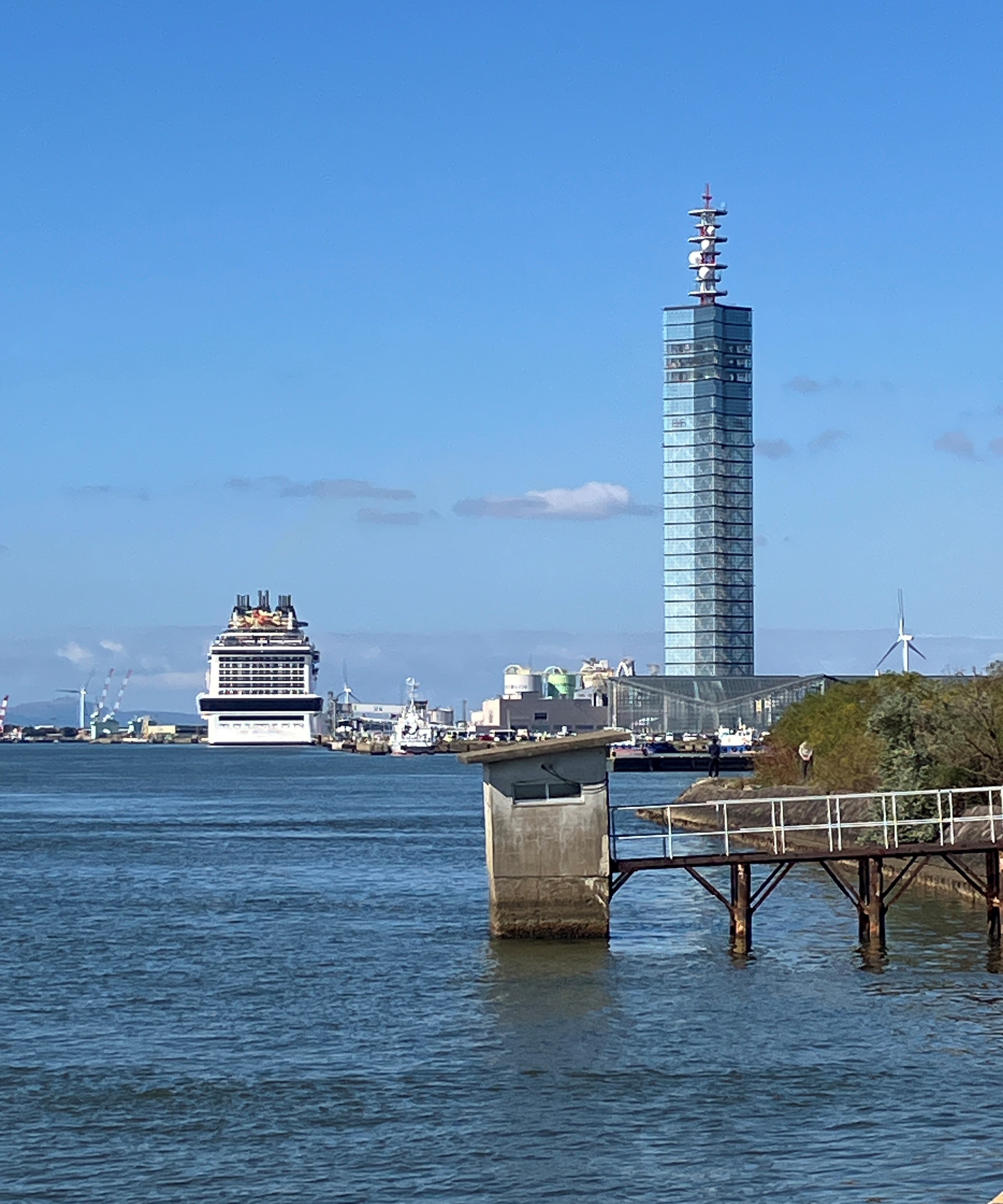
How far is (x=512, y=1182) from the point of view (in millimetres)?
19672

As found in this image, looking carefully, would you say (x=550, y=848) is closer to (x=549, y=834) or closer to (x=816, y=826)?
(x=549, y=834)

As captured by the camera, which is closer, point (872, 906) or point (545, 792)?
point (545, 792)

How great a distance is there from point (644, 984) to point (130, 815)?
6983 centimetres

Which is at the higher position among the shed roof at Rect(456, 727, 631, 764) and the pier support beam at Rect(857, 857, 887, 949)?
the shed roof at Rect(456, 727, 631, 764)

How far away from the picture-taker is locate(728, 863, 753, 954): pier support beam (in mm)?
36406

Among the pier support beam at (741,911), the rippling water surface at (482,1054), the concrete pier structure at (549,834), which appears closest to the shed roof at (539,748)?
the concrete pier structure at (549,834)

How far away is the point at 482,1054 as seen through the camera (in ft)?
86.6

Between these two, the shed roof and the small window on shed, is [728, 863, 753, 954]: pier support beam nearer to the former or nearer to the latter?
the small window on shed

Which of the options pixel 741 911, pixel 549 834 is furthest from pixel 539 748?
pixel 741 911

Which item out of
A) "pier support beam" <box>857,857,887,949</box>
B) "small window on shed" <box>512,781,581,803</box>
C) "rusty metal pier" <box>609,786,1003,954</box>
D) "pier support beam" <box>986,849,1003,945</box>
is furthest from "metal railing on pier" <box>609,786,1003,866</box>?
"small window on shed" <box>512,781,581,803</box>

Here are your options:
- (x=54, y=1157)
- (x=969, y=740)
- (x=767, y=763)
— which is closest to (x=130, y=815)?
(x=767, y=763)

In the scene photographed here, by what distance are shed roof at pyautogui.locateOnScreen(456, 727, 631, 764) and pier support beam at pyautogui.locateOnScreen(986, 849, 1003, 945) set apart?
851 cm

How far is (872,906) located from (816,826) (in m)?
2.82

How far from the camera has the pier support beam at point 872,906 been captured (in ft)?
119
